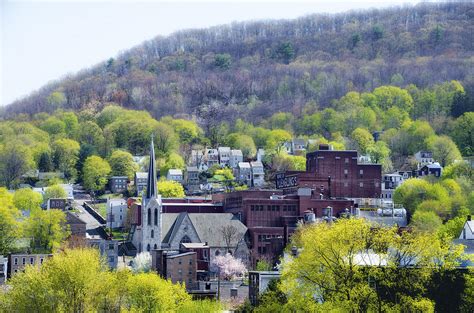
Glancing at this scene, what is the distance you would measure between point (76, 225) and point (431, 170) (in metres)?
56.9

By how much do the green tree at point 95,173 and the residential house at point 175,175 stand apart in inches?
384

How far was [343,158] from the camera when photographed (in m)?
154

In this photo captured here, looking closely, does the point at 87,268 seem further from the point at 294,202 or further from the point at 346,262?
the point at 294,202

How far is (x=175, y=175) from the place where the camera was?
18925cm

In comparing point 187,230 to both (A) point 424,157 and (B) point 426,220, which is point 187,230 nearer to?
(B) point 426,220

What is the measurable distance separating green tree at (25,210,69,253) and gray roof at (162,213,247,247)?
38.1ft

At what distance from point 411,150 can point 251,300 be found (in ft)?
358

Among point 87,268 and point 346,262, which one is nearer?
point 346,262

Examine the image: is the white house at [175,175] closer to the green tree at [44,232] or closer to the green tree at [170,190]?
the green tree at [170,190]

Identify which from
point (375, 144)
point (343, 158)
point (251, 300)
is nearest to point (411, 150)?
point (375, 144)

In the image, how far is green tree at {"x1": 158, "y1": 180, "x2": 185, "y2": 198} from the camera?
16788 cm

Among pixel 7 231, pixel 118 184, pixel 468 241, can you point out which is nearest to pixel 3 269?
pixel 7 231

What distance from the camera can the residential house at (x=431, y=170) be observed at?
555 ft

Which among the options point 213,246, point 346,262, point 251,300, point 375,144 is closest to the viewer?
point 346,262
